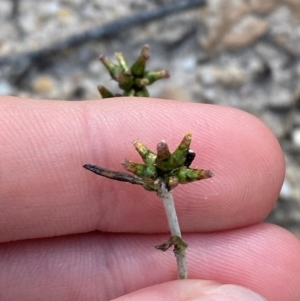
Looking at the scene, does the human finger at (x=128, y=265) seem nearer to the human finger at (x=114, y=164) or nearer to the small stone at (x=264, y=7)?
the human finger at (x=114, y=164)

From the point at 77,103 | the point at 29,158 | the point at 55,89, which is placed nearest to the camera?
the point at 29,158

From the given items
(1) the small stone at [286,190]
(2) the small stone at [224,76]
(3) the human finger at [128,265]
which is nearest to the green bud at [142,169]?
(3) the human finger at [128,265]

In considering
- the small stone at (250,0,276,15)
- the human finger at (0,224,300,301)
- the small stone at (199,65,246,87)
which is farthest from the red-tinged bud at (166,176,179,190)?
the small stone at (250,0,276,15)

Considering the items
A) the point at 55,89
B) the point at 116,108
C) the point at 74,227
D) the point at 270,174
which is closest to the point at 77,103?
the point at 116,108

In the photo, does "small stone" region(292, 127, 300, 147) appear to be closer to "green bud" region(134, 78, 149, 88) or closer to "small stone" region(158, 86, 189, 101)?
"small stone" region(158, 86, 189, 101)

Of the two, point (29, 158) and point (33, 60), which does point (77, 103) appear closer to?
point (29, 158)

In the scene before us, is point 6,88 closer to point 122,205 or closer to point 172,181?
point 122,205

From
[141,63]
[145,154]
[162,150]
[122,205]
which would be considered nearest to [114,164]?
[122,205]
